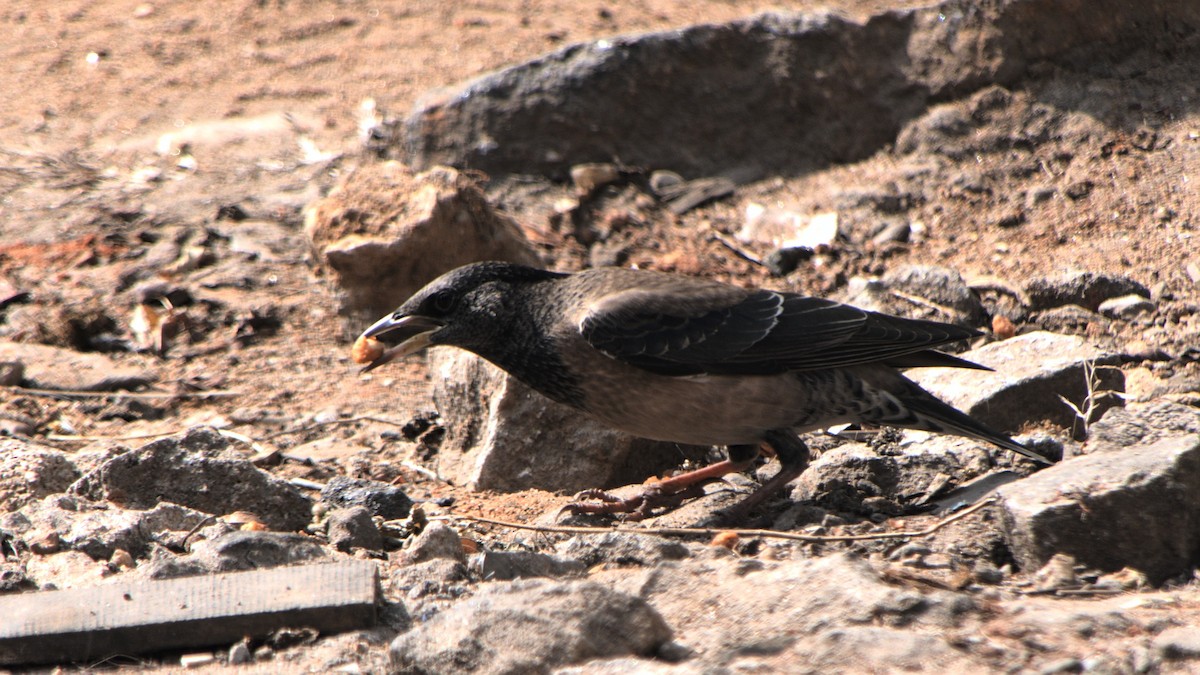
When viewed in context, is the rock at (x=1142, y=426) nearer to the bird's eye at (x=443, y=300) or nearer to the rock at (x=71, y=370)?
the bird's eye at (x=443, y=300)

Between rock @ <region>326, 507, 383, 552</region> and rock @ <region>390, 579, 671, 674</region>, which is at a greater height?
rock @ <region>390, 579, 671, 674</region>

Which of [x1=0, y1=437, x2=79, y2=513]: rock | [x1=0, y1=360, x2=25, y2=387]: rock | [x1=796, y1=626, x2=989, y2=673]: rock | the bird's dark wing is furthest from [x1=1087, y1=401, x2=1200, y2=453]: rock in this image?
[x1=0, y1=360, x2=25, y2=387]: rock

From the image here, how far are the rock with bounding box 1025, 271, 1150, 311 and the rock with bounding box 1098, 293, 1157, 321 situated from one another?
0.22 ft

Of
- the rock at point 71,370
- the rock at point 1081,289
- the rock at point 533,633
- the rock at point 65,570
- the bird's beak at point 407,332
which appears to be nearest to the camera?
the rock at point 533,633

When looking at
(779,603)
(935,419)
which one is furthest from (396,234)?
(779,603)

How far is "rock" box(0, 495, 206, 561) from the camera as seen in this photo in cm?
427

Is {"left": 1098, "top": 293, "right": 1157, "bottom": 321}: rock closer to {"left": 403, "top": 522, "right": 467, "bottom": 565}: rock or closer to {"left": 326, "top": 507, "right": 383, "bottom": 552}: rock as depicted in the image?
{"left": 403, "top": 522, "right": 467, "bottom": 565}: rock

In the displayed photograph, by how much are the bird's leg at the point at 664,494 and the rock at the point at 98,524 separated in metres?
1.48

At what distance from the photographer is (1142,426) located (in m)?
4.61

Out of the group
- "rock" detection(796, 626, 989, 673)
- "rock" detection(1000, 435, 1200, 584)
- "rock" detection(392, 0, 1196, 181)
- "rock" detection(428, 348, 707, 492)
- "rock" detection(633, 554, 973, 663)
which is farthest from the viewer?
"rock" detection(392, 0, 1196, 181)

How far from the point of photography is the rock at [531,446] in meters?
5.64

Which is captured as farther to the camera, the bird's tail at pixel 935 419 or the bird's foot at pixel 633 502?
the bird's foot at pixel 633 502

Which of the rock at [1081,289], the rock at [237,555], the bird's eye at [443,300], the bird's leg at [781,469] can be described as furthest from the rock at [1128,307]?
the rock at [237,555]

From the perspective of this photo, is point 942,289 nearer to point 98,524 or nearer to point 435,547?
point 435,547
